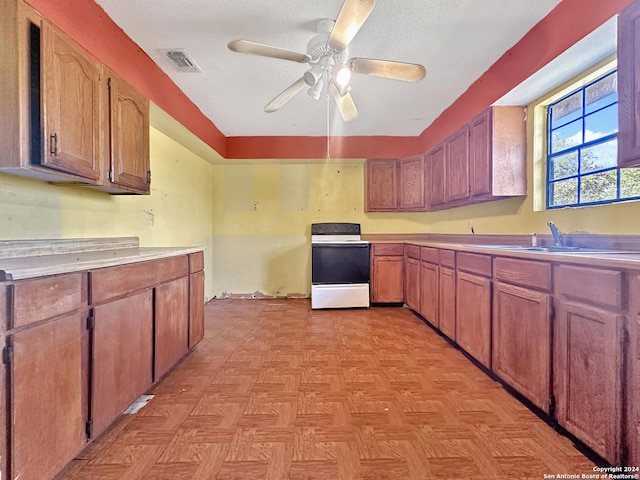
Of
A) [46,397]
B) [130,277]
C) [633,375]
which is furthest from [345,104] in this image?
[46,397]

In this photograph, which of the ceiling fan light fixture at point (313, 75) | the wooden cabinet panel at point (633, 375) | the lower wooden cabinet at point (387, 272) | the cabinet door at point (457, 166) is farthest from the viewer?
the lower wooden cabinet at point (387, 272)

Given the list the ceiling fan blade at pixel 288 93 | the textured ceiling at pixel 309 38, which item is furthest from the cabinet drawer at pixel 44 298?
the ceiling fan blade at pixel 288 93

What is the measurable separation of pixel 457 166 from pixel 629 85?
1834mm

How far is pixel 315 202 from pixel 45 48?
3.45m

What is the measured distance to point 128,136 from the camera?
78.3 inches

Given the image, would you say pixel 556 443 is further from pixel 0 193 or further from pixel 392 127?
pixel 392 127

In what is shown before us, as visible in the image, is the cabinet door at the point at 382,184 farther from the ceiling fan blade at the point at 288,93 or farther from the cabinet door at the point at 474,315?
the ceiling fan blade at the point at 288,93

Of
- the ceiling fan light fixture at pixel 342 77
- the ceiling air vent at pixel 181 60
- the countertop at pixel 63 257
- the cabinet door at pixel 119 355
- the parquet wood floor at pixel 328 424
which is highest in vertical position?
the ceiling air vent at pixel 181 60

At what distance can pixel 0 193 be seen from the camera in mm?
1489

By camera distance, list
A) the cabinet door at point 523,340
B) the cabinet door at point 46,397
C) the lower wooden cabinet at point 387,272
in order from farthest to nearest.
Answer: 1. the lower wooden cabinet at point 387,272
2. the cabinet door at point 523,340
3. the cabinet door at point 46,397

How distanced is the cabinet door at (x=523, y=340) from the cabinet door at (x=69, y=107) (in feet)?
8.04

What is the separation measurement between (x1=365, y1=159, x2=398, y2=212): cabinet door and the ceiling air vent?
8.52ft

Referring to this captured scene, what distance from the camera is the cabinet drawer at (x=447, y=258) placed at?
2678mm

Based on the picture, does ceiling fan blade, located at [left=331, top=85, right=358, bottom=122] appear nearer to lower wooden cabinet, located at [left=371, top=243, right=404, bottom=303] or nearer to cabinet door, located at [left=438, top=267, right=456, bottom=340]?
cabinet door, located at [left=438, top=267, right=456, bottom=340]
